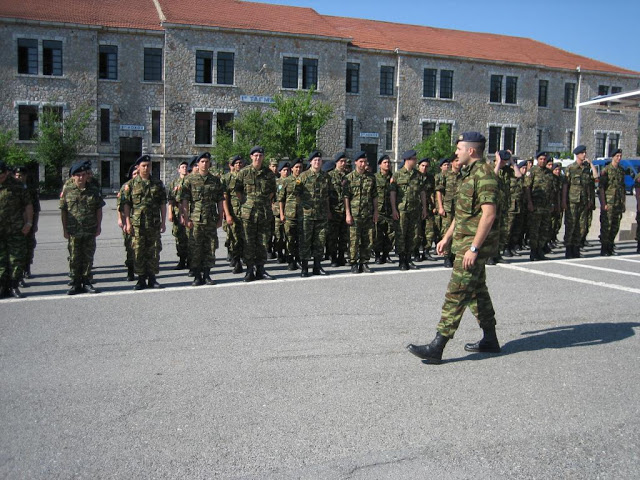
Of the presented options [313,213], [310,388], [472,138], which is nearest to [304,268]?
[313,213]

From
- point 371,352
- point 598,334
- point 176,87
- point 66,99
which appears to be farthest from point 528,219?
point 66,99

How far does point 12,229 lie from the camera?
29.0 feet

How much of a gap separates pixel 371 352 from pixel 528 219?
28.9 ft

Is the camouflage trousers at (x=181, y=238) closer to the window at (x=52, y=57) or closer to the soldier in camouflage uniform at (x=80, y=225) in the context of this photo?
the soldier in camouflage uniform at (x=80, y=225)

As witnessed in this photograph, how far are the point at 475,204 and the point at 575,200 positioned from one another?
8.35 m

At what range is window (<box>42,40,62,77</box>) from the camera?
1494 inches

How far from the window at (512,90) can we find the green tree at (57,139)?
30.9 m

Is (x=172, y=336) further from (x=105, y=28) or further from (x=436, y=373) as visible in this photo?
(x=105, y=28)

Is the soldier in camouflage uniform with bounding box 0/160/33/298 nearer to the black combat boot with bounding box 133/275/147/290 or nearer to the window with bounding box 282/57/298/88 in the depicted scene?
the black combat boot with bounding box 133/275/147/290

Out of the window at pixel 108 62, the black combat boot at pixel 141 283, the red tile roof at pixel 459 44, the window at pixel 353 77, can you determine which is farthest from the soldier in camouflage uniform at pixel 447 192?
the red tile roof at pixel 459 44

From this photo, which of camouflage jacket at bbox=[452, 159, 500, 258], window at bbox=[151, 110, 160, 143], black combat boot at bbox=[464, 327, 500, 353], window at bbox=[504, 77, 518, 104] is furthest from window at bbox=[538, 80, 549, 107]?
black combat boot at bbox=[464, 327, 500, 353]

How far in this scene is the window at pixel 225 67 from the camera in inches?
1587

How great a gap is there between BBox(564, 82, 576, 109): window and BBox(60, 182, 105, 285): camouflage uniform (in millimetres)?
48346

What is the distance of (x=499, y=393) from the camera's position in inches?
189
